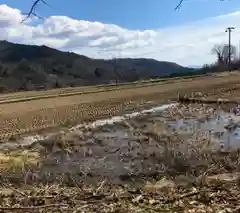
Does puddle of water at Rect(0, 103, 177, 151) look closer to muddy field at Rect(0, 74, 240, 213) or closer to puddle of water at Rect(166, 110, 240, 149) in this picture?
muddy field at Rect(0, 74, 240, 213)

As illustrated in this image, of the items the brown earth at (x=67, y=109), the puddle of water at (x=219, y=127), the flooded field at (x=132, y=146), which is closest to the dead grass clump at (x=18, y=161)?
the flooded field at (x=132, y=146)

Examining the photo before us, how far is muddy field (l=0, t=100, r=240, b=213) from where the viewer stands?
267 inches

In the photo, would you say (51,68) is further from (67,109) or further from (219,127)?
(219,127)

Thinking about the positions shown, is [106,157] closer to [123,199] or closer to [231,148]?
[231,148]

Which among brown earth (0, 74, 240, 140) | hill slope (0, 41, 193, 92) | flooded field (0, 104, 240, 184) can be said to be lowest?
flooded field (0, 104, 240, 184)

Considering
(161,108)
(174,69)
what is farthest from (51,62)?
(161,108)

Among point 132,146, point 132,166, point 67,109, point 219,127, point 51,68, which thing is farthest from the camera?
point 51,68

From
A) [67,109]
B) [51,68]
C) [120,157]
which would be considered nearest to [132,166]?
[120,157]

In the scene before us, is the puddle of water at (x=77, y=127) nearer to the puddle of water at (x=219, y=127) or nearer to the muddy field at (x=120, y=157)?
the muddy field at (x=120, y=157)

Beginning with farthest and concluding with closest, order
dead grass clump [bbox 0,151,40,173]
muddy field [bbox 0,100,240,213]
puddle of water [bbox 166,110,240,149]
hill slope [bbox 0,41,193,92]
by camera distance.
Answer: hill slope [bbox 0,41,193,92], puddle of water [bbox 166,110,240,149], dead grass clump [bbox 0,151,40,173], muddy field [bbox 0,100,240,213]

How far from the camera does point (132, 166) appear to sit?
12633 mm

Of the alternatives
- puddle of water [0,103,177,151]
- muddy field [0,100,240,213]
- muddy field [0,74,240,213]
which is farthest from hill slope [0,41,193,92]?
muddy field [0,100,240,213]

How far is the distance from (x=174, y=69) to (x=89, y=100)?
144m

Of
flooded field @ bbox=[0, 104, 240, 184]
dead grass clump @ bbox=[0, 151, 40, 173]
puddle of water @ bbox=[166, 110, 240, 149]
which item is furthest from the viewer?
puddle of water @ bbox=[166, 110, 240, 149]
